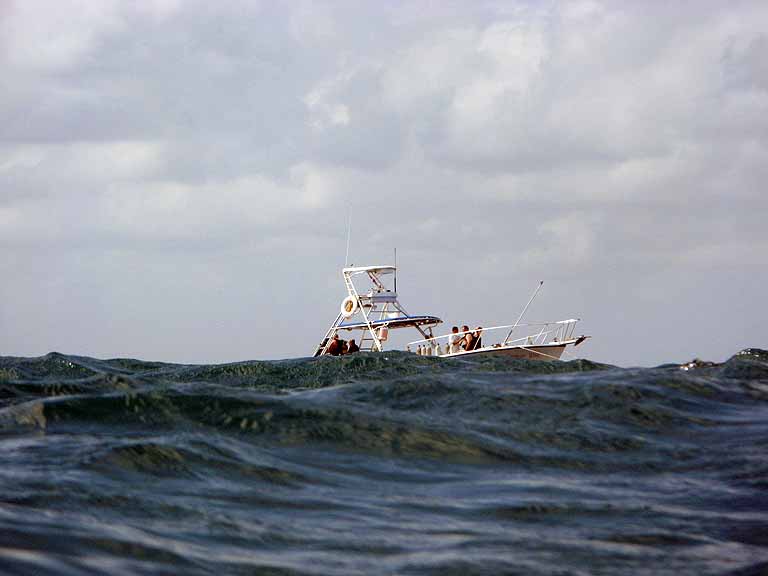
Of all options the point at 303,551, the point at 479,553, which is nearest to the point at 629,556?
the point at 479,553

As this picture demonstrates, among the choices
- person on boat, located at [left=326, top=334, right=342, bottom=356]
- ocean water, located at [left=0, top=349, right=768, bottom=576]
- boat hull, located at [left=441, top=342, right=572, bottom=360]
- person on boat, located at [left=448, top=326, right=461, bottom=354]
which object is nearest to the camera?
ocean water, located at [left=0, top=349, right=768, bottom=576]

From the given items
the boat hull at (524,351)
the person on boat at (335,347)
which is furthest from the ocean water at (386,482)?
the person on boat at (335,347)

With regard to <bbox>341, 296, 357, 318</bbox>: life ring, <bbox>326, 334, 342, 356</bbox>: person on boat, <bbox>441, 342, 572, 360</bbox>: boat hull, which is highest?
<bbox>341, 296, 357, 318</bbox>: life ring

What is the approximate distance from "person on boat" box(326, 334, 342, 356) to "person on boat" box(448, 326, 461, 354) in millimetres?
4466

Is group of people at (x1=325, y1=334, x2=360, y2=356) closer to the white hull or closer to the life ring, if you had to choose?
the life ring

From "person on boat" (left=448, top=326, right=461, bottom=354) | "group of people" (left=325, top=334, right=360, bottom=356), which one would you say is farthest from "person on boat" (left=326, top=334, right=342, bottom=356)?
"person on boat" (left=448, top=326, right=461, bottom=354)

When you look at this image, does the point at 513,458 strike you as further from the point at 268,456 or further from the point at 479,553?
the point at 479,553

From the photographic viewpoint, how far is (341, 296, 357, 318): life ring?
121 feet

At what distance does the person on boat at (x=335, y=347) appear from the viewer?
36.1m

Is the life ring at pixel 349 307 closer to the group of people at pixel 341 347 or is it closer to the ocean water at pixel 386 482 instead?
the group of people at pixel 341 347

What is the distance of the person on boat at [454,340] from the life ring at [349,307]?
440cm

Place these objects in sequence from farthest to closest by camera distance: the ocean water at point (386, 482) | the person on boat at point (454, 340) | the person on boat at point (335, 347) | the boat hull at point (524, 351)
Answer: the person on boat at point (335, 347) → the person on boat at point (454, 340) → the boat hull at point (524, 351) → the ocean water at point (386, 482)

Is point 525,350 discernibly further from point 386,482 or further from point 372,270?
point 386,482

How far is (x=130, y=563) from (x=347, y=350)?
31.7 metres
